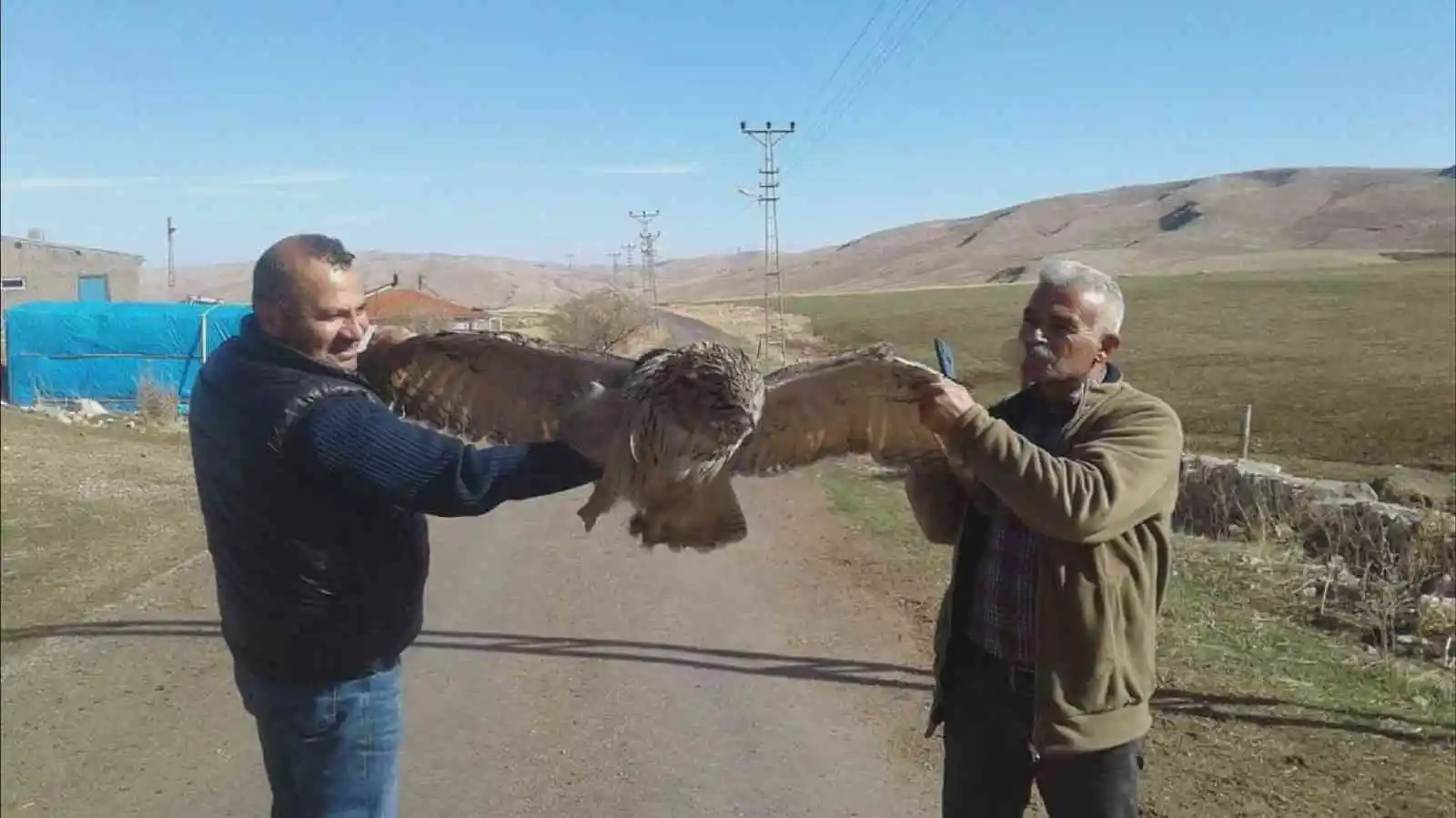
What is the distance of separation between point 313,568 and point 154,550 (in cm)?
866

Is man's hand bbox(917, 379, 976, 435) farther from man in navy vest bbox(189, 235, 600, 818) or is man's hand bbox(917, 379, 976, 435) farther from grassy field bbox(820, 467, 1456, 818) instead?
grassy field bbox(820, 467, 1456, 818)

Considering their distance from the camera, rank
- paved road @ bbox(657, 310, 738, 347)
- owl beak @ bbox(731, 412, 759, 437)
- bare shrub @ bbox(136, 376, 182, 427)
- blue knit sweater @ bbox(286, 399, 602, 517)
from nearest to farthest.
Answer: blue knit sweater @ bbox(286, 399, 602, 517) → owl beak @ bbox(731, 412, 759, 437) → paved road @ bbox(657, 310, 738, 347) → bare shrub @ bbox(136, 376, 182, 427)

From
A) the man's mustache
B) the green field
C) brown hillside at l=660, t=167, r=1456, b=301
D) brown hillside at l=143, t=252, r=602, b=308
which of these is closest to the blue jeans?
the man's mustache

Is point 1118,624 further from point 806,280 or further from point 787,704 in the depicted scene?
point 806,280

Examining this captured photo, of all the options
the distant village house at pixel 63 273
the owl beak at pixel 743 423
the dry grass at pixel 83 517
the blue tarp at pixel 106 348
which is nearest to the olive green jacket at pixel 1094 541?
the owl beak at pixel 743 423

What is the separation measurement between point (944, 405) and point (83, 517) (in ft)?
37.1

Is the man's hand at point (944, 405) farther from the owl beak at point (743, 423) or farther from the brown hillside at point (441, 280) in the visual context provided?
the brown hillside at point (441, 280)

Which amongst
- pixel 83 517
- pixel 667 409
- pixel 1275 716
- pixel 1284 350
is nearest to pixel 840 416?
pixel 667 409

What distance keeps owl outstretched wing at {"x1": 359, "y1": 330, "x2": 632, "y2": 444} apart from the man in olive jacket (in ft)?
4.37

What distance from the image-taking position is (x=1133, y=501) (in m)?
2.55

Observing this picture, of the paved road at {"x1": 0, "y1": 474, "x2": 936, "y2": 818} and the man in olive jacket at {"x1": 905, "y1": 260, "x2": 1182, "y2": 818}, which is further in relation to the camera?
the paved road at {"x1": 0, "y1": 474, "x2": 936, "y2": 818}

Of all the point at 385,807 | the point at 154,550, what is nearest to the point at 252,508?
the point at 385,807

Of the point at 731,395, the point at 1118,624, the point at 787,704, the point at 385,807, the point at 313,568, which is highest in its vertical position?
the point at 731,395

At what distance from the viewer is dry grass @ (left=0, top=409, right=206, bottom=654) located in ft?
28.3
